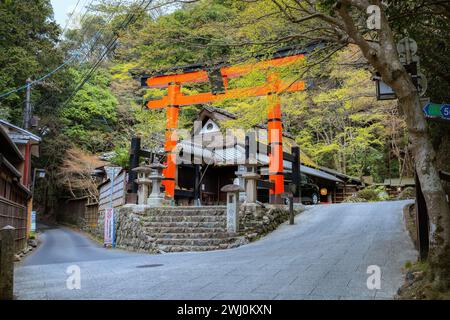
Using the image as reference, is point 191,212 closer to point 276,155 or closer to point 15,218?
point 276,155

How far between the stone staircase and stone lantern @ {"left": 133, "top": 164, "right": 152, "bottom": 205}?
0.96 meters

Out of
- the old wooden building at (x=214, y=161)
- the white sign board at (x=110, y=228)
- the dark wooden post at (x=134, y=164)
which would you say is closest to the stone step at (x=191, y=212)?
the dark wooden post at (x=134, y=164)

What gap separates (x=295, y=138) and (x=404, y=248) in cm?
2111

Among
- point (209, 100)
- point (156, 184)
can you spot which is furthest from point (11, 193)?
point (209, 100)

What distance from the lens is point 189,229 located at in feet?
42.1

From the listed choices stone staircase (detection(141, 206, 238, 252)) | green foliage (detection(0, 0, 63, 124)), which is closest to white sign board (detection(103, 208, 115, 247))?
stone staircase (detection(141, 206, 238, 252))

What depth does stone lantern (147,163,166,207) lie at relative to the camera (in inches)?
590

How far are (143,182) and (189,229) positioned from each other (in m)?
3.39

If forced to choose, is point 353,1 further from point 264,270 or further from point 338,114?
point 338,114

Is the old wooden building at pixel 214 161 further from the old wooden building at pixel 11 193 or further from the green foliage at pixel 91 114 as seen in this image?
the green foliage at pixel 91 114

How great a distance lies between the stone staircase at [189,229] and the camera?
38.7 feet

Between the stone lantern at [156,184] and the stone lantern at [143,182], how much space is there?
162 millimetres

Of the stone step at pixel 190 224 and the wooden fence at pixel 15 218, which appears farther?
the stone step at pixel 190 224

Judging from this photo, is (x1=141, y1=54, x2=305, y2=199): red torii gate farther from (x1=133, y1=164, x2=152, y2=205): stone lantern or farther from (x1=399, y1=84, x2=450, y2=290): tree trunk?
(x1=399, y1=84, x2=450, y2=290): tree trunk
